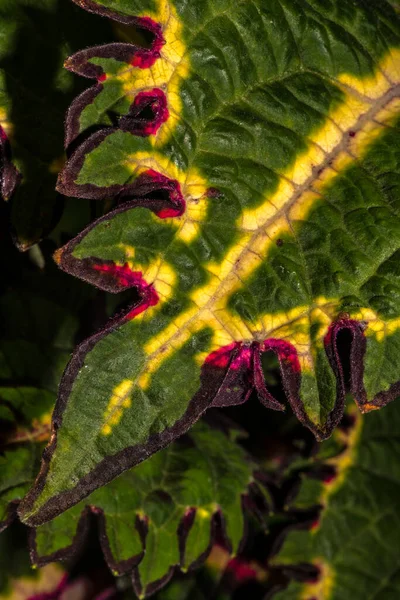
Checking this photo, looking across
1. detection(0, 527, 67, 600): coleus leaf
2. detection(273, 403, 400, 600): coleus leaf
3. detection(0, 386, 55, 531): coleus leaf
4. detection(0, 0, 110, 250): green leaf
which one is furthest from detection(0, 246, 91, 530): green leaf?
detection(273, 403, 400, 600): coleus leaf

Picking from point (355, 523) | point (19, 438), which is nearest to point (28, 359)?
point (19, 438)

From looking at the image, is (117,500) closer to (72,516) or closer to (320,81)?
(72,516)

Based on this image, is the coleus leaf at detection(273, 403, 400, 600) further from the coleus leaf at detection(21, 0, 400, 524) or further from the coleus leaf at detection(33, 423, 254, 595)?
the coleus leaf at detection(21, 0, 400, 524)

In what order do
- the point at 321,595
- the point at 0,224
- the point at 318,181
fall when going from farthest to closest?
the point at 321,595
the point at 0,224
the point at 318,181

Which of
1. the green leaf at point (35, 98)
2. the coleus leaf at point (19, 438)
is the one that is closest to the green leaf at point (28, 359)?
the coleus leaf at point (19, 438)

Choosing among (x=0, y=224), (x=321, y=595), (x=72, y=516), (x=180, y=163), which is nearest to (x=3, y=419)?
(x=72, y=516)

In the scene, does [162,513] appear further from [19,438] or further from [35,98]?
[35,98]
